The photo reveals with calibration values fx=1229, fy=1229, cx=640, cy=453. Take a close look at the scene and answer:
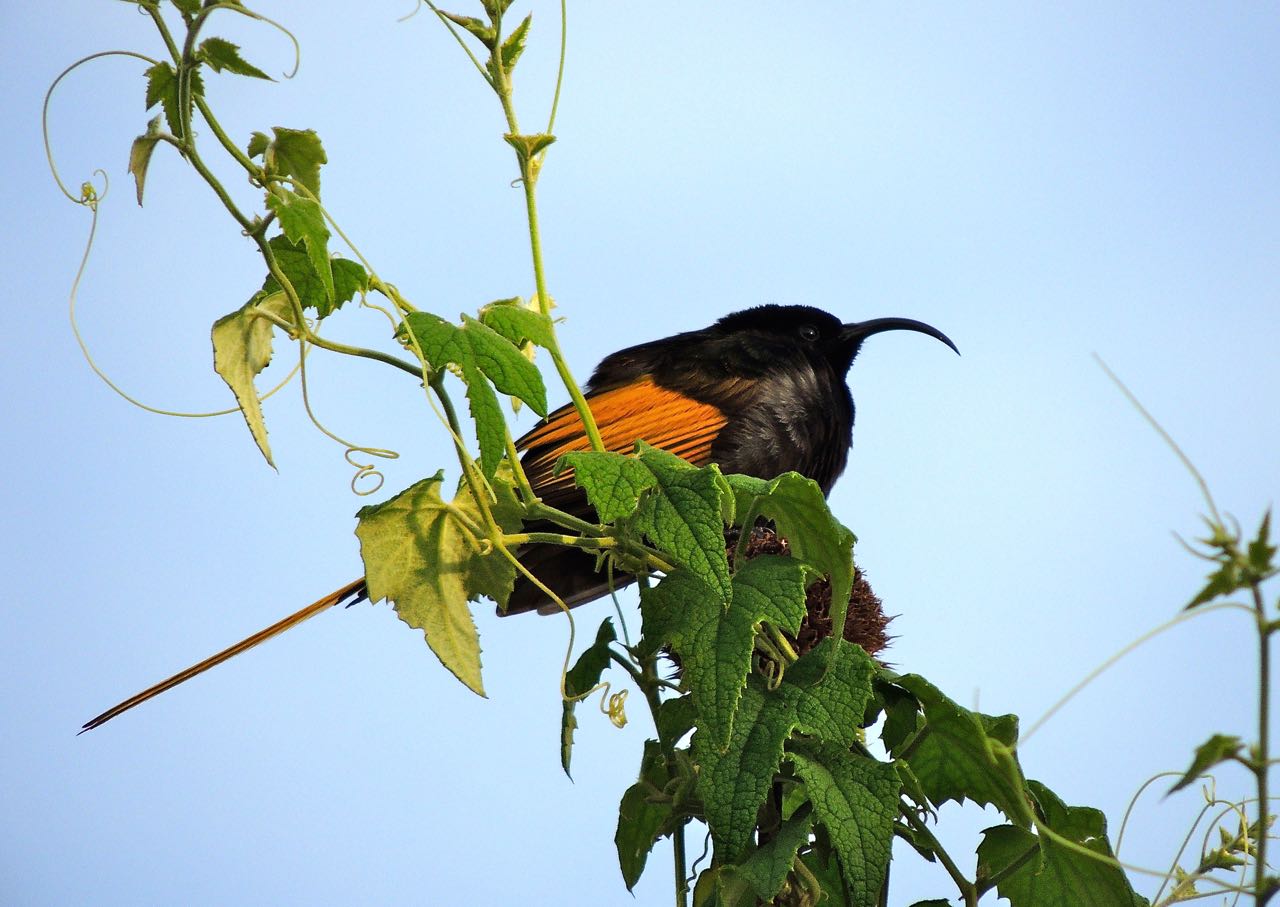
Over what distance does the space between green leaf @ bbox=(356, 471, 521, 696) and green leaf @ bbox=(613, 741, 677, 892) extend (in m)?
0.35

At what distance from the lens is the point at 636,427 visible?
10.2 ft

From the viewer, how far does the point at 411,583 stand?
1.71 meters

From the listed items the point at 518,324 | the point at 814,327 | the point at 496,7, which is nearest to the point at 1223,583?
the point at 518,324

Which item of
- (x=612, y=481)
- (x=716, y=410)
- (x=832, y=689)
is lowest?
(x=832, y=689)

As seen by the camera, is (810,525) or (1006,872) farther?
(1006,872)

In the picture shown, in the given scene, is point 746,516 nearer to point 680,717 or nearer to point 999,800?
point 680,717

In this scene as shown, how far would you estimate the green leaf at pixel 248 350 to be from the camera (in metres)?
1.64

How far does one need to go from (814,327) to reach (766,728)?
2.35 metres

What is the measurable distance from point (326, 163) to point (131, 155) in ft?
0.82

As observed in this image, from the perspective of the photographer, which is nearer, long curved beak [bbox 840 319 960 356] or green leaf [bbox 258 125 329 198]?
green leaf [bbox 258 125 329 198]

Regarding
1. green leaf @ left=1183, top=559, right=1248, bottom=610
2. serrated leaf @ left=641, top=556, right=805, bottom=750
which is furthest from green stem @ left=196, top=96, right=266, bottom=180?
green leaf @ left=1183, top=559, right=1248, bottom=610

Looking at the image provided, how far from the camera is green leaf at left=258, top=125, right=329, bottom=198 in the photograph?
168 cm

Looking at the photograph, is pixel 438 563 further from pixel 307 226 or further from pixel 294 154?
pixel 294 154

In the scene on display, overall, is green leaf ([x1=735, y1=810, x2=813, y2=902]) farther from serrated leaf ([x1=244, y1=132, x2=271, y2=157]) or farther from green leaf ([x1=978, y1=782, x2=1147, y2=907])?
serrated leaf ([x1=244, y1=132, x2=271, y2=157])
